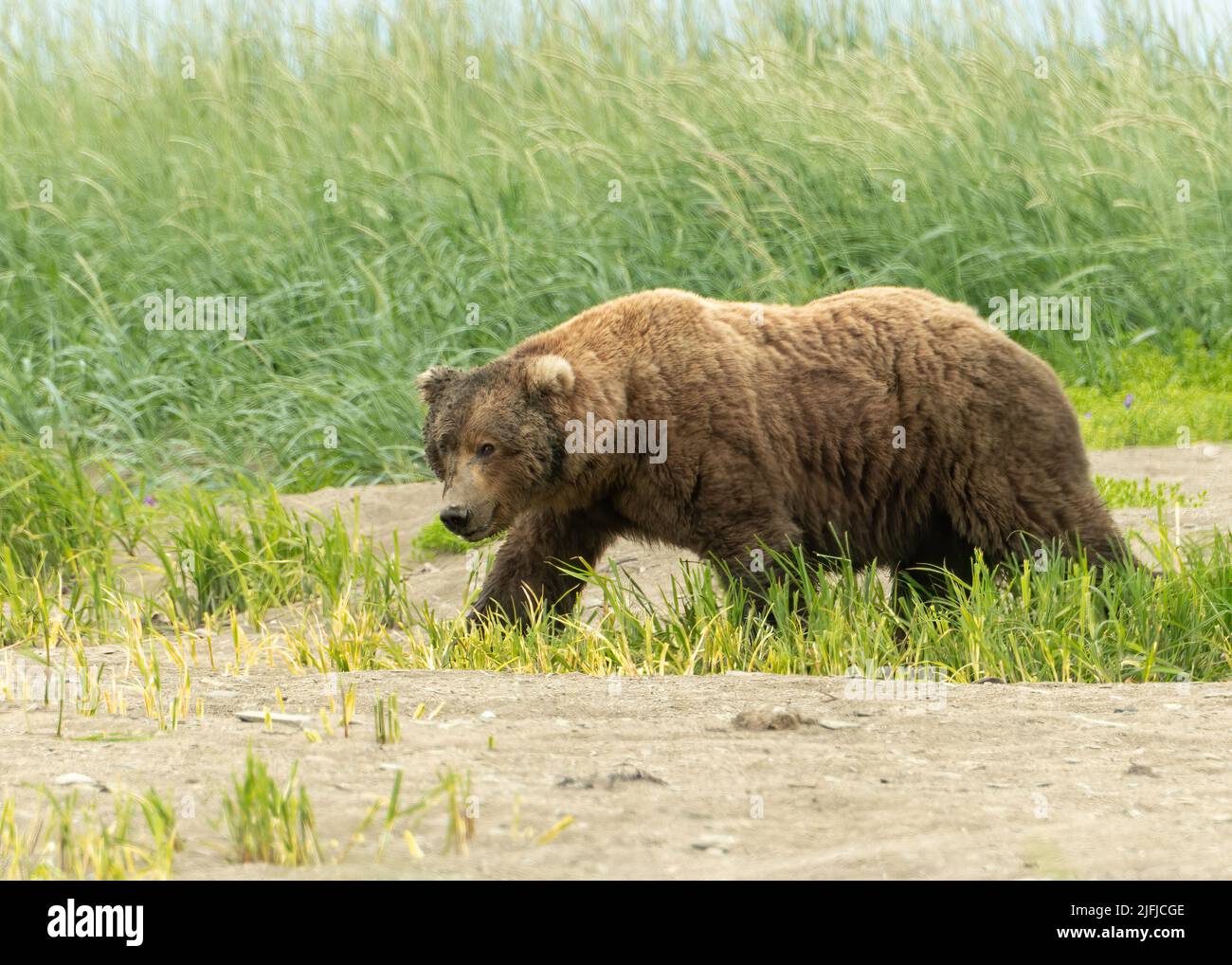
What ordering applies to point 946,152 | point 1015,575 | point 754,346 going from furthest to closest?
point 946,152, point 754,346, point 1015,575

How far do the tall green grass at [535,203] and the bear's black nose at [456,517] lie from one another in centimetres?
341

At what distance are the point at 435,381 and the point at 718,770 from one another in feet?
8.99

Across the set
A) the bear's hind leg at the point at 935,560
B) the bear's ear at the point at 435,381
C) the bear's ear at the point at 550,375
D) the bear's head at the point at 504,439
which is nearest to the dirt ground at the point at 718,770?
the bear's head at the point at 504,439

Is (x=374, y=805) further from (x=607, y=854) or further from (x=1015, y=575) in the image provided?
(x=1015, y=575)

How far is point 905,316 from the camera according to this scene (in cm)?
→ 652

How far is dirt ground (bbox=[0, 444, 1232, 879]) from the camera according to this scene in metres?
3.25

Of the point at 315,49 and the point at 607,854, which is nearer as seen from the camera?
the point at 607,854

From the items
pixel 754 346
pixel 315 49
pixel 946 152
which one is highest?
pixel 315 49

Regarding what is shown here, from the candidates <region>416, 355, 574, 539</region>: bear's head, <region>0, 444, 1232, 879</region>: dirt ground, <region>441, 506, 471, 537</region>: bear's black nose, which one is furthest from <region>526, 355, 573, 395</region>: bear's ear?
<region>0, 444, 1232, 879</region>: dirt ground

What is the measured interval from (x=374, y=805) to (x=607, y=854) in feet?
1.57

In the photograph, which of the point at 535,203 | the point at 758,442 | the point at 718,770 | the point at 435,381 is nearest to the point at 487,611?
the point at 435,381

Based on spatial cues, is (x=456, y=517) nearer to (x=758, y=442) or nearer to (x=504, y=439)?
(x=504, y=439)

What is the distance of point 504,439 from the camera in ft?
19.6
